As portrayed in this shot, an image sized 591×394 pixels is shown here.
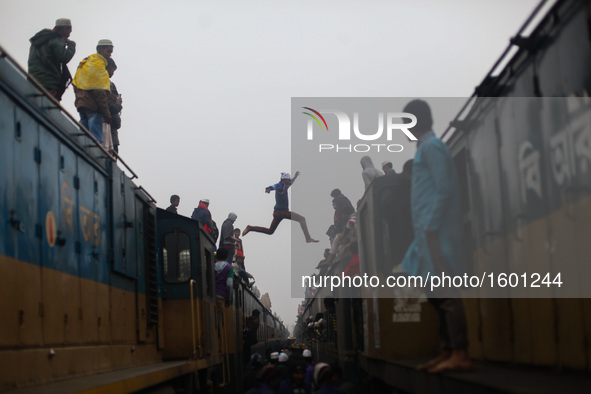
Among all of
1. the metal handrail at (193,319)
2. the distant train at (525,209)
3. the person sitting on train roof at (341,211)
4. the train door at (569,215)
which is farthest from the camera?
the person sitting on train roof at (341,211)

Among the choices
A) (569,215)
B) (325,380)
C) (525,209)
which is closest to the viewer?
(569,215)

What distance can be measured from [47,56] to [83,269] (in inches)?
105

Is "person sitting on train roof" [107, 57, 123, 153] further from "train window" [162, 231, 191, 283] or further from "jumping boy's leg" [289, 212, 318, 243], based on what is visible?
"jumping boy's leg" [289, 212, 318, 243]

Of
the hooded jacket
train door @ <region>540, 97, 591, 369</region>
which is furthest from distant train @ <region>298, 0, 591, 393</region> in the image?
the hooded jacket

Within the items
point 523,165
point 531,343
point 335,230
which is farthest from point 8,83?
point 335,230

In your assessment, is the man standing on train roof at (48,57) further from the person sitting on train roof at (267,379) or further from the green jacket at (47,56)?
the person sitting on train roof at (267,379)

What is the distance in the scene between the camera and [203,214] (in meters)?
16.4

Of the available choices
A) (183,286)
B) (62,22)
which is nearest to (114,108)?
(62,22)

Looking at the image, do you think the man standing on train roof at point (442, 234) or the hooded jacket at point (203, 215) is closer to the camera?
the man standing on train roof at point (442, 234)

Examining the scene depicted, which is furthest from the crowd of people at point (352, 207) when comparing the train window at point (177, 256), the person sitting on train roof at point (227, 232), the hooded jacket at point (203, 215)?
the person sitting on train roof at point (227, 232)

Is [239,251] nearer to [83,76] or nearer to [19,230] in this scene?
[83,76]

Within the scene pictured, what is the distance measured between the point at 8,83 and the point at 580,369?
3769 millimetres

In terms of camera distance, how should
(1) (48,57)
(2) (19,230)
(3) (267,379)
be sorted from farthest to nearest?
(1) (48,57)
(3) (267,379)
(2) (19,230)

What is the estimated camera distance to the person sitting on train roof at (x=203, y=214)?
16.3 metres
